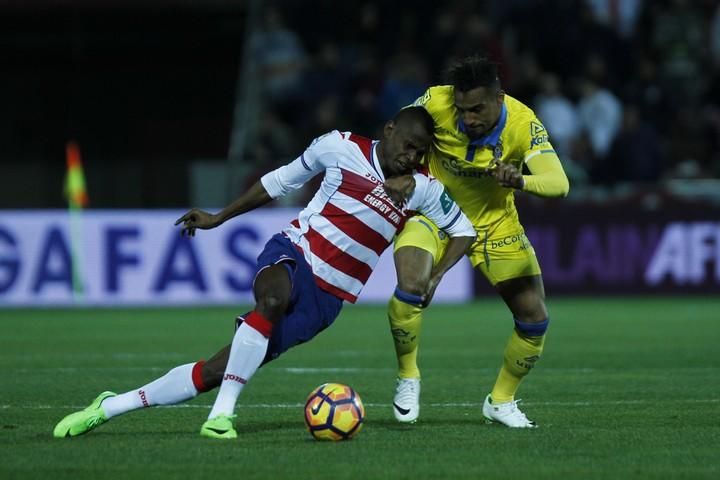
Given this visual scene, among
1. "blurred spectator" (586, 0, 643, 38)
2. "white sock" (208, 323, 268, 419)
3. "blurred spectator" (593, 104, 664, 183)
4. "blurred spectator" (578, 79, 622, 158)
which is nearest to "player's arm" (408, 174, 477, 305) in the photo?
"white sock" (208, 323, 268, 419)

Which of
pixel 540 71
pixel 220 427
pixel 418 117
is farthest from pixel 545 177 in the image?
pixel 540 71

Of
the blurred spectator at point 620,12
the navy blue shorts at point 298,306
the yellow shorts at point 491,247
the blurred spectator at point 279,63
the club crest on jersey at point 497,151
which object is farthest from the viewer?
the blurred spectator at point 620,12

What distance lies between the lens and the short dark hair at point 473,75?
714cm

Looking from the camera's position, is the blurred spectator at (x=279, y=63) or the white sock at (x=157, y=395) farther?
the blurred spectator at (x=279, y=63)

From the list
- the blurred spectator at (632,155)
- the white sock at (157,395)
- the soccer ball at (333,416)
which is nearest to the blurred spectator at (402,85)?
the blurred spectator at (632,155)

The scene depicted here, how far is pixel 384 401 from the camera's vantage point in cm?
861

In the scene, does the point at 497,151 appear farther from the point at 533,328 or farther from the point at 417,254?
the point at 533,328

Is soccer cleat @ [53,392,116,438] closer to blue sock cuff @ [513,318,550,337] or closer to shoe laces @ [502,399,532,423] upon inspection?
shoe laces @ [502,399,532,423]

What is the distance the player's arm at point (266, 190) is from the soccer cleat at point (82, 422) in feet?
3.32

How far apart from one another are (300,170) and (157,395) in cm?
138

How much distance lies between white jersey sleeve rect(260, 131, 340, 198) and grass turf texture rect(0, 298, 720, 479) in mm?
1267

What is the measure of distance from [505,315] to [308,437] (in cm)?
874

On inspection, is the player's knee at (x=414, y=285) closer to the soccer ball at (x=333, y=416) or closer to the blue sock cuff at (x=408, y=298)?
the blue sock cuff at (x=408, y=298)

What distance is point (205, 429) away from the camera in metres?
6.75
